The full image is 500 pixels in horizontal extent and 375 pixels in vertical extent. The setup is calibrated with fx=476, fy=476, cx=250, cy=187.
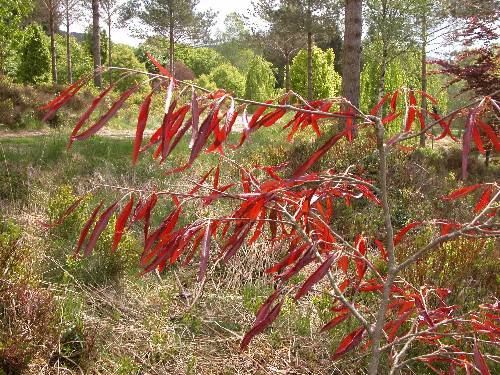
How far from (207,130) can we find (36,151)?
6208 mm

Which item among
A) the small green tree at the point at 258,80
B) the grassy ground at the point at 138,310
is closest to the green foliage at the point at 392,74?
the small green tree at the point at 258,80

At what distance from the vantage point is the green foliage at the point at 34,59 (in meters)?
21.3

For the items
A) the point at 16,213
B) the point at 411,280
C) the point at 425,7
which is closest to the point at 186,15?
the point at 425,7

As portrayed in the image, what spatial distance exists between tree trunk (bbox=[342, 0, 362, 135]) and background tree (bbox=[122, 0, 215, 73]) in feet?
46.8

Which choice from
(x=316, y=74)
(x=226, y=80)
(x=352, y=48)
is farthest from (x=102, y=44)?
(x=352, y=48)

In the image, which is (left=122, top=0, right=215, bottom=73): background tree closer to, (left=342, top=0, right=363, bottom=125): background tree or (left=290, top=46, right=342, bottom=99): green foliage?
(left=290, top=46, right=342, bottom=99): green foliage

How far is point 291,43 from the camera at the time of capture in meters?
23.2

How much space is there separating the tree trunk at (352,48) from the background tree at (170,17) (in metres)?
14.3

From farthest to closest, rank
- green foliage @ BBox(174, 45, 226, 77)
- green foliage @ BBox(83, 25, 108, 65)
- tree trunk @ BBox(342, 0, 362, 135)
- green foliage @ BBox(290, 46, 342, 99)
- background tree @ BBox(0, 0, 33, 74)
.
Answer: green foliage @ BBox(174, 45, 226, 77)
green foliage @ BBox(83, 25, 108, 65)
green foliage @ BBox(290, 46, 342, 99)
background tree @ BBox(0, 0, 33, 74)
tree trunk @ BBox(342, 0, 362, 135)

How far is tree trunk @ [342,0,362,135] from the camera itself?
7508mm

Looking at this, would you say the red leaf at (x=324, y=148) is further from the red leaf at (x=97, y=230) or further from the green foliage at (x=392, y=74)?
the green foliage at (x=392, y=74)

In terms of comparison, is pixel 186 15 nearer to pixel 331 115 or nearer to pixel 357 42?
pixel 357 42

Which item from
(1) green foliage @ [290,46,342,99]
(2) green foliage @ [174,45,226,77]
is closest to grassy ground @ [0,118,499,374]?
(1) green foliage @ [290,46,342,99]

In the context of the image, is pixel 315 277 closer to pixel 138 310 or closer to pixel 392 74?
pixel 138 310
